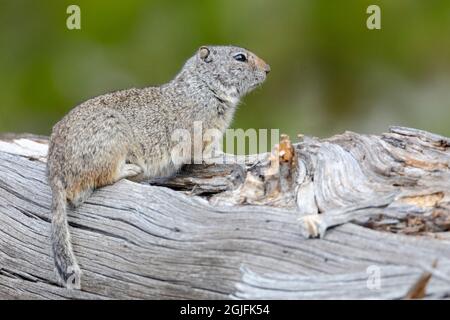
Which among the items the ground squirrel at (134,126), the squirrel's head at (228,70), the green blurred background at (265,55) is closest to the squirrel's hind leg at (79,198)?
the ground squirrel at (134,126)

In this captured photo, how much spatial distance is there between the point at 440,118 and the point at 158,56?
464 centimetres

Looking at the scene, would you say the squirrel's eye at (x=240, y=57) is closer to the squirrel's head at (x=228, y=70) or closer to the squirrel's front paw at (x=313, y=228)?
the squirrel's head at (x=228, y=70)

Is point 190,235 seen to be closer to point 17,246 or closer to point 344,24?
point 17,246

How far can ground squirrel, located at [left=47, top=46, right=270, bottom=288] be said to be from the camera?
7.03 meters

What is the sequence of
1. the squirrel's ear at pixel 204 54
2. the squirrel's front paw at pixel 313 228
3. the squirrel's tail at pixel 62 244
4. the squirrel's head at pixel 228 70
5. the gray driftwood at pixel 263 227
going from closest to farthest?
the gray driftwood at pixel 263 227 < the squirrel's front paw at pixel 313 228 < the squirrel's tail at pixel 62 244 < the squirrel's head at pixel 228 70 < the squirrel's ear at pixel 204 54

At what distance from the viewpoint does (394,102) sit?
1376 centimetres

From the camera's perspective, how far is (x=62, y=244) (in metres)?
6.73

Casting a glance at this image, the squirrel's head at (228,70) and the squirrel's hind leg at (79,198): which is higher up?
the squirrel's head at (228,70)

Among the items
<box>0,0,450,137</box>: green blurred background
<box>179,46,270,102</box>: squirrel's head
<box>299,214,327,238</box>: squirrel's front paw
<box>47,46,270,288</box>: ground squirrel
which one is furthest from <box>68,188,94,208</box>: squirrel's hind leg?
<box>0,0,450,137</box>: green blurred background

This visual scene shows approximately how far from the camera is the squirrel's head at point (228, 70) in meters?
8.57

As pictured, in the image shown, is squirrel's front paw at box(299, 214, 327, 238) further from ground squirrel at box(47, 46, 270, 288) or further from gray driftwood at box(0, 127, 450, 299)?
ground squirrel at box(47, 46, 270, 288)

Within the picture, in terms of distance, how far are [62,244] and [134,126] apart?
1344 millimetres

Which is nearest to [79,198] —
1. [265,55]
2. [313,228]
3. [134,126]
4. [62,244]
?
[62,244]

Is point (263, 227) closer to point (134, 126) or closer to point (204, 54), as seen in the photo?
point (134, 126)
